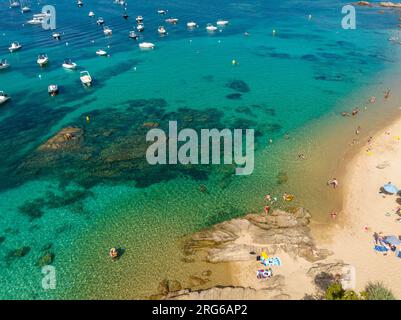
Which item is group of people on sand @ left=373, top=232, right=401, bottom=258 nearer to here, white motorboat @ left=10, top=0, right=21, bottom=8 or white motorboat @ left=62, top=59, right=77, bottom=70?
white motorboat @ left=62, top=59, right=77, bottom=70

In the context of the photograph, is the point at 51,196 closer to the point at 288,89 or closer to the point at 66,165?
the point at 66,165

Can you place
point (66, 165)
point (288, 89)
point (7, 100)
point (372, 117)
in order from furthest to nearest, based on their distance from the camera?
point (288, 89) → point (7, 100) → point (372, 117) → point (66, 165)

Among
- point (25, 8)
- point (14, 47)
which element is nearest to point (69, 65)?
point (14, 47)

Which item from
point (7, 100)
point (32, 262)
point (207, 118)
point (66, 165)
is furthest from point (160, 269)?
point (7, 100)

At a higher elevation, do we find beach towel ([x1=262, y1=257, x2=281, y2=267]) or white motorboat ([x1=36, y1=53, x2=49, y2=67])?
white motorboat ([x1=36, y1=53, x2=49, y2=67])

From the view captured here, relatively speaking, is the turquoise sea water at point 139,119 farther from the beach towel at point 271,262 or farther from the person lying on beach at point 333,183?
the beach towel at point 271,262

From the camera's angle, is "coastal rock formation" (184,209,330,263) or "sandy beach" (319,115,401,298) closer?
"sandy beach" (319,115,401,298)

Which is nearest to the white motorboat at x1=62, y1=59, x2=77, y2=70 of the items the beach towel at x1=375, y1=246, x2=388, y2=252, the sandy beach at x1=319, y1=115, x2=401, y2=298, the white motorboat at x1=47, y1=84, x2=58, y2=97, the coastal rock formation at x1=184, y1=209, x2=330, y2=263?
the white motorboat at x1=47, y1=84, x2=58, y2=97
